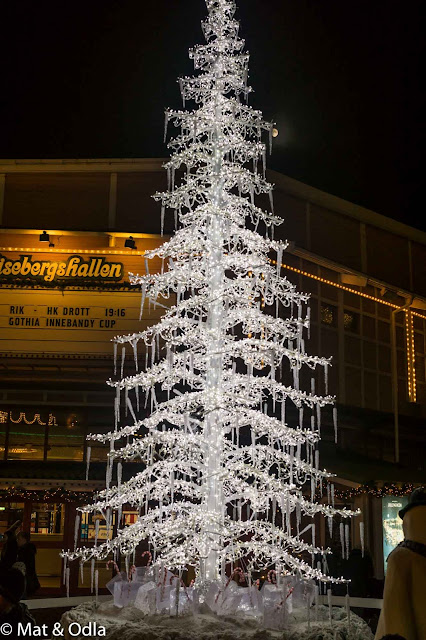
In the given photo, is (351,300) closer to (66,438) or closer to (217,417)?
(66,438)

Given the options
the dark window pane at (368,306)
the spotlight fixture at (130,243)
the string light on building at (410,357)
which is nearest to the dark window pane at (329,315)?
the dark window pane at (368,306)

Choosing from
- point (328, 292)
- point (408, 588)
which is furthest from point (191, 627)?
point (328, 292)

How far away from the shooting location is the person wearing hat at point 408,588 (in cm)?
427

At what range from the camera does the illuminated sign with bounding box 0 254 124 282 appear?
70.5 ft

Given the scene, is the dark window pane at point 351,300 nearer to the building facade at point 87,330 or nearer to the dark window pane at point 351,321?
the building facade at point 87,330

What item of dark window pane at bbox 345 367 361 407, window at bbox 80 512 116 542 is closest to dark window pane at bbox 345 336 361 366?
dark window pane at bbox 345 367 361 407

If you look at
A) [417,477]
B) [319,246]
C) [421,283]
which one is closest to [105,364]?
[319,246]

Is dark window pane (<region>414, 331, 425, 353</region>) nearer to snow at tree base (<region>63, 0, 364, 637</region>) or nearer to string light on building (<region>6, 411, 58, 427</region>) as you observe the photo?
string light on building (<region>6, 411, 58, 427</region>)

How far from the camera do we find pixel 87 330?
2127cm

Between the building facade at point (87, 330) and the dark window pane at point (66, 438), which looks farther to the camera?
the dark window pane at point (66, 438)

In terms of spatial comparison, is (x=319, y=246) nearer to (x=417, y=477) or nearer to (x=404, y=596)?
(x=417, y=477)

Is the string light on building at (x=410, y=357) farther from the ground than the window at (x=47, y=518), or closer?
farther from the ground

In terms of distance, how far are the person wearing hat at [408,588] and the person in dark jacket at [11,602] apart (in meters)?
4.19

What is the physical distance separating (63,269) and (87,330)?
1872 mm
